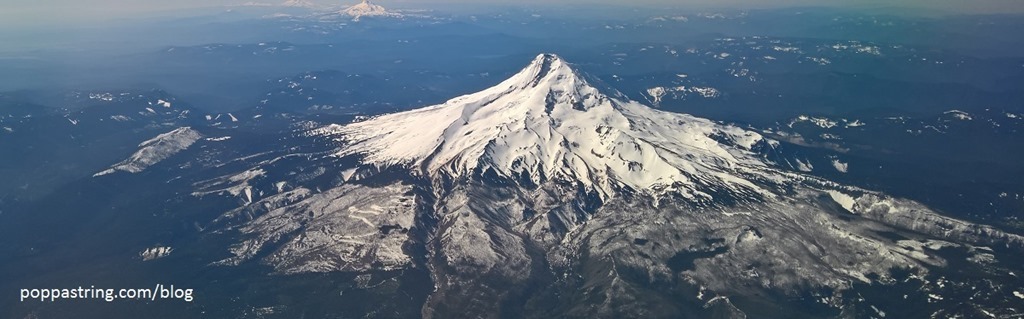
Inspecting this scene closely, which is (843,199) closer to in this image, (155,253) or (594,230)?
(594,230)

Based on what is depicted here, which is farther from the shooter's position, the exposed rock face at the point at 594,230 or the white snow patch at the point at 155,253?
the white snow patch at the point at 155,253

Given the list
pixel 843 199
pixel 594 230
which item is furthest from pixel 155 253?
pixel 843 199

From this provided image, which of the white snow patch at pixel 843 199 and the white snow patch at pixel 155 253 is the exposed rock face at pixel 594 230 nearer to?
the white snow patch at pixel 843 199

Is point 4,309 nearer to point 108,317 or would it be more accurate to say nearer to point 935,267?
point 108,317

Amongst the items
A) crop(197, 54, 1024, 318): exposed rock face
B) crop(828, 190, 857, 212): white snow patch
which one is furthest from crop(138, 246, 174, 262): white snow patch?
crop(828, 190, 857, 212): white snow patch

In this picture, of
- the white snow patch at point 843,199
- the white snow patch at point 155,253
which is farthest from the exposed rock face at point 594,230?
the white snow patch at point 155,253

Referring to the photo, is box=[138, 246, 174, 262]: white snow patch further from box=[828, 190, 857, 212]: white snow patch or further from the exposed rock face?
box=[828, 190, 857, 212]: white snow patch

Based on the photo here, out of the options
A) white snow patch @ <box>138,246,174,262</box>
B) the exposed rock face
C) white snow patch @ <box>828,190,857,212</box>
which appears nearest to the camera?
the exposed rock face

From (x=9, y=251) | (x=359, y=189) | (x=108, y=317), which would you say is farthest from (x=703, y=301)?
(x=9, y=251)
